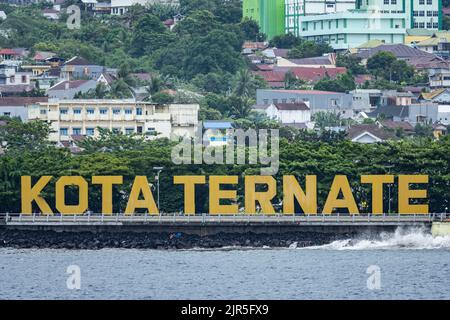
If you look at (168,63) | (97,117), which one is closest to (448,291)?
(97,117)

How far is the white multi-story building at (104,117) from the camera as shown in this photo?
11838cm

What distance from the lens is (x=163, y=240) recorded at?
8938cm

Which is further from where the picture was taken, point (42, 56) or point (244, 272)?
point (42, 56)

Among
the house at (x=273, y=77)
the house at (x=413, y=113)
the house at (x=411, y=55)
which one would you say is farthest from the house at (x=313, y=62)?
the house at (x=413, y=113)

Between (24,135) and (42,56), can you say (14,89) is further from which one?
(24,135)

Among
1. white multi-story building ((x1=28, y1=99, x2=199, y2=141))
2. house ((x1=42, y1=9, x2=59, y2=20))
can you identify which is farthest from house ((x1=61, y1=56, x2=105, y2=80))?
house ((x1=42, y1=9, x2=59, y2=20))

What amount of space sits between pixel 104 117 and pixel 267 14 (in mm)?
55741

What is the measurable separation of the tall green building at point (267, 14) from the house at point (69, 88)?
3472 centimetres

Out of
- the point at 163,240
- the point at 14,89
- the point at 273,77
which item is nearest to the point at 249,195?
the point at 163,240

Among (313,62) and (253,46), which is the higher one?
(253,46)

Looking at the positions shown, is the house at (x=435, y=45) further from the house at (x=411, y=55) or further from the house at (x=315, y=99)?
the house at (x=315, y=99)

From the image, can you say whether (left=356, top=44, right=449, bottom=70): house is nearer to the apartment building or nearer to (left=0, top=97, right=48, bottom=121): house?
the apartment building

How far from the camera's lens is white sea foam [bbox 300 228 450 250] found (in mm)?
88188
